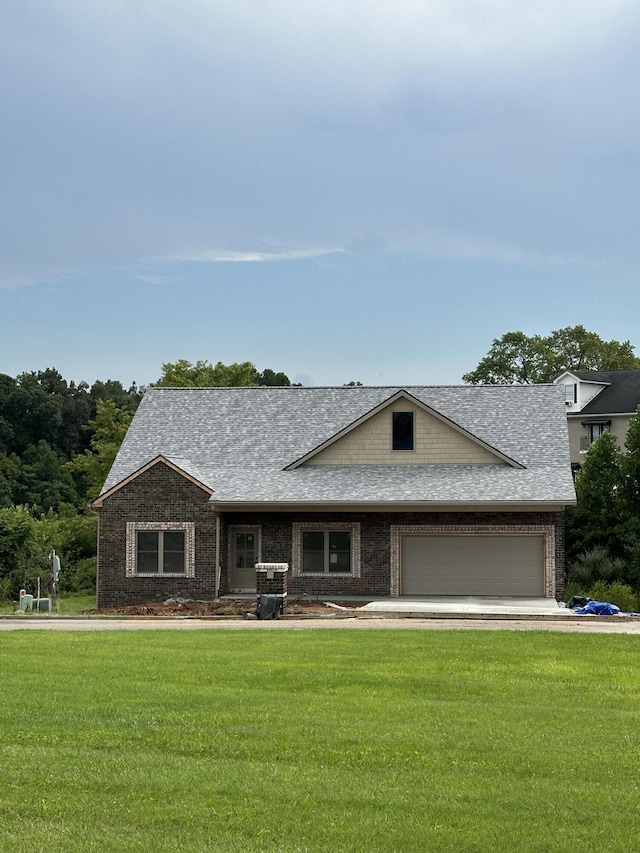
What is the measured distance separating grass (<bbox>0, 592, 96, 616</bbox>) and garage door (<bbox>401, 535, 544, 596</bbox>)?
954 centimetres

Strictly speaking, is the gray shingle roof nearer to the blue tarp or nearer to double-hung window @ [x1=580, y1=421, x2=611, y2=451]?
the blue tarp

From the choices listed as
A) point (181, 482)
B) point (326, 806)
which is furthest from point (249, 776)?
point (181, 482)

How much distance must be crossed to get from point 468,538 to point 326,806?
24.7 metres

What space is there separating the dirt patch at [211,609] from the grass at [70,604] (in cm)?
140

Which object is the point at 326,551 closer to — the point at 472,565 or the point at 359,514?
the point at 359,514

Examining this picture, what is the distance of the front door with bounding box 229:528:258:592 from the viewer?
33031 mm

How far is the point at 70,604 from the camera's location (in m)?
33.8

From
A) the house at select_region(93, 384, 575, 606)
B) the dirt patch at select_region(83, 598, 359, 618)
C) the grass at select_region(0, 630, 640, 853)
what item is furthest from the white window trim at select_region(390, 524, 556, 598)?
the grass at select_region(0, 630, 640, 853)

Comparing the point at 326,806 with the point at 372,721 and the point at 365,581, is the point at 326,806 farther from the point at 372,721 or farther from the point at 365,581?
the point at 365,581

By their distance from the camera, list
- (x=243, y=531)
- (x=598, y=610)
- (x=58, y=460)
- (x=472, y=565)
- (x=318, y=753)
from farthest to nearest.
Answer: (x=58, y=460)
(x=243, y=531)
(x=472, y=565)
(x=598, y=610)
(x=318, y=753)

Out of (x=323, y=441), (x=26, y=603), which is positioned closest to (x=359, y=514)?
(x=323, y=441)

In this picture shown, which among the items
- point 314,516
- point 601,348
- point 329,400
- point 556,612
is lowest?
point 556,612

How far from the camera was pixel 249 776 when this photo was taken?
28.7ft

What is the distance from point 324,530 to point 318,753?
23189 mm
